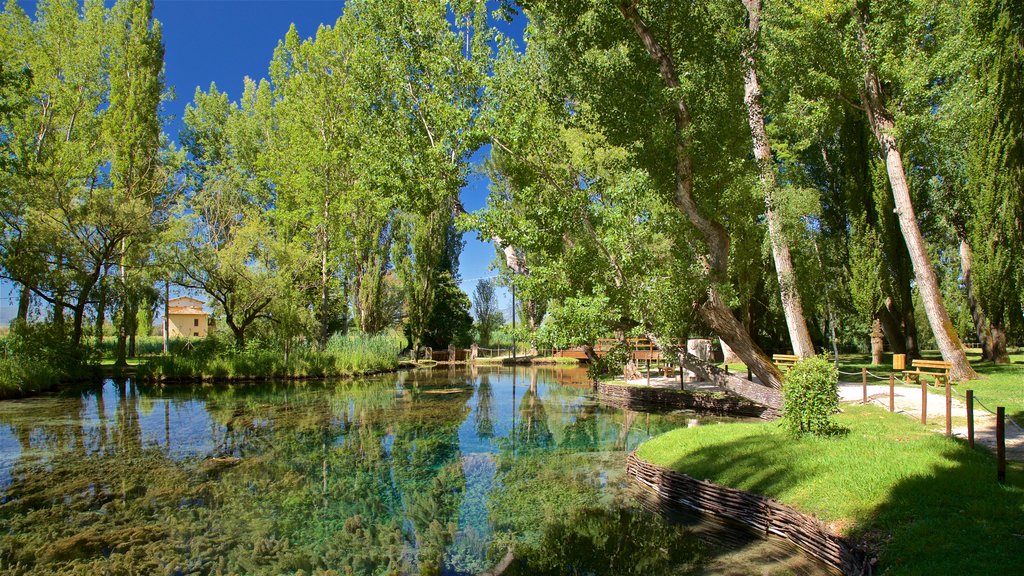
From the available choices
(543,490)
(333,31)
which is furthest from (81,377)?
(543,490)

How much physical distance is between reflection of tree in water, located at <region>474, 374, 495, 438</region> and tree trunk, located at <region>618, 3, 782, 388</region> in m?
5.15

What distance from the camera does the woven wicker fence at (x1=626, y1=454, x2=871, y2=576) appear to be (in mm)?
4641

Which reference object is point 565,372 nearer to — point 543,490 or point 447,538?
point 543,490

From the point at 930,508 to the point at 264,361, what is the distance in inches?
880

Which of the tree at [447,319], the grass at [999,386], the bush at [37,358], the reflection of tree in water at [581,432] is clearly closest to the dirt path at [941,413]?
the grass at [999,386]

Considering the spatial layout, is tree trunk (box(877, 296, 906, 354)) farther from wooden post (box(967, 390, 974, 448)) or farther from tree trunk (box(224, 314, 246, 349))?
tree trunk (box(224, 314, 246, 349))

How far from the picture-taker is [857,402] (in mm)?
10766

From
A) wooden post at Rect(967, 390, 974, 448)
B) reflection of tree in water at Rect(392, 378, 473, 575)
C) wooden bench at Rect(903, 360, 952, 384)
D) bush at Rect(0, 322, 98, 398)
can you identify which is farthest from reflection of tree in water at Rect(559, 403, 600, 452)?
bush at Rect(0, 322, 98, 398)

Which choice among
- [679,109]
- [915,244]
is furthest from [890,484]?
[915,244]

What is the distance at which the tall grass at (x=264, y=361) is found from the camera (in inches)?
831

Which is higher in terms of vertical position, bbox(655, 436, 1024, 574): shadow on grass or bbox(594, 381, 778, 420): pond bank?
bbox(655, 436, 1024, 574): shadow on grass

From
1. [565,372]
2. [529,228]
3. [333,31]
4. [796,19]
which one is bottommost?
[565,372]

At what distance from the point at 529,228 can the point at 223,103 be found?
3436 centimetres

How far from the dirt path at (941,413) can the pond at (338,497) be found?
3.43 meters
